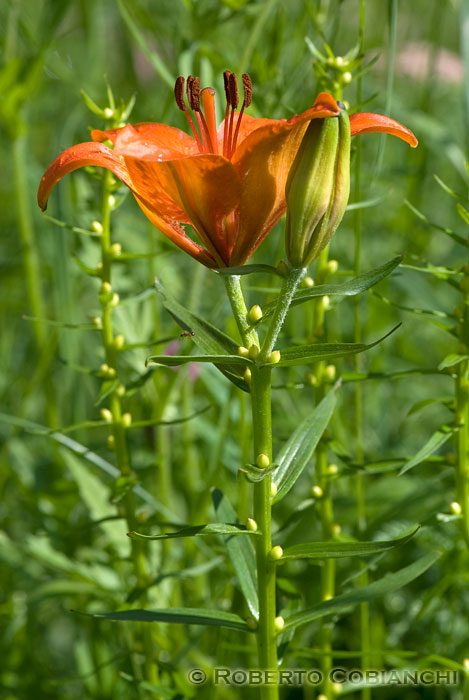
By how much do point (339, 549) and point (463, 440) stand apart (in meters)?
0.22

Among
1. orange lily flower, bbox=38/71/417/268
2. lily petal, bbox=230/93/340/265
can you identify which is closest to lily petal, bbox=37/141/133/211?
orange lily flower, bbox=38/71/417/268

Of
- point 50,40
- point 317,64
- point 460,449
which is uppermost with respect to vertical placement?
point 50,40

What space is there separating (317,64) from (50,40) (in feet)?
2.34

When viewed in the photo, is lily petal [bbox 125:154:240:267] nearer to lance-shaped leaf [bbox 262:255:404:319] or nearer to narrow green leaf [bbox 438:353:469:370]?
lance-shaped leaf [bbox 262:255:404:319]

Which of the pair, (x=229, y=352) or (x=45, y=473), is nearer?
(x=229, y=352)

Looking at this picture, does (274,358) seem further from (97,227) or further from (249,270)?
(97,227)

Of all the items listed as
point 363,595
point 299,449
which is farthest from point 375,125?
point 363,595

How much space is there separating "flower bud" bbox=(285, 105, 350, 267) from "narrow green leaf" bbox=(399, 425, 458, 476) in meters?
0.26

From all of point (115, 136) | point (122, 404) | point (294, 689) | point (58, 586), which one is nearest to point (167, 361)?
point (115, 136)

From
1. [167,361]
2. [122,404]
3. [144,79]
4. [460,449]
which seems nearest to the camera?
[167,361]

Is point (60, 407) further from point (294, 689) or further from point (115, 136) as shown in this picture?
point (115, 136)

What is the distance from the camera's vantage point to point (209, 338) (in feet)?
2.28

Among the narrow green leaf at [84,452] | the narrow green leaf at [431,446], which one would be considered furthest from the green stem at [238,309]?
the narrow green leaf at [84,452]

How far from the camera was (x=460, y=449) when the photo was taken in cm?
84
